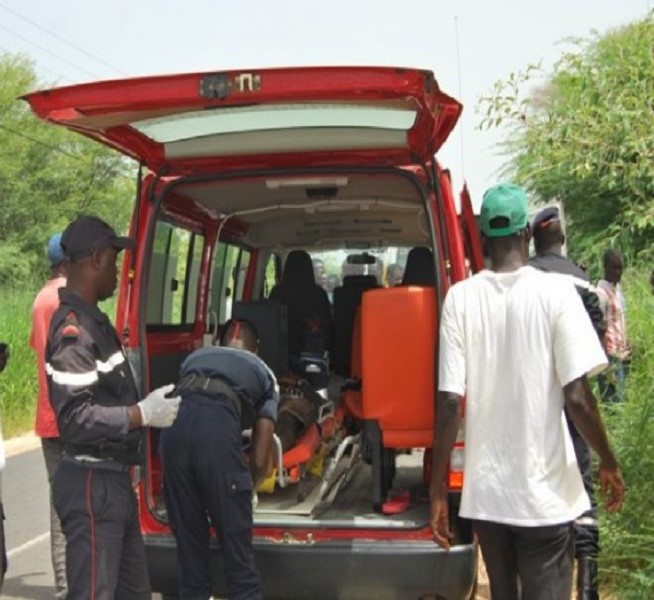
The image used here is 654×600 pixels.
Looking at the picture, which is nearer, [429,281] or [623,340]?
[429,281]

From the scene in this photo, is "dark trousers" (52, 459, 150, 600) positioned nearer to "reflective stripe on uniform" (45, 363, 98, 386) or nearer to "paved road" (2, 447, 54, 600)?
"reflective stripe on uniform" (45, 363, 98, 386)

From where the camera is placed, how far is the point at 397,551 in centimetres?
438

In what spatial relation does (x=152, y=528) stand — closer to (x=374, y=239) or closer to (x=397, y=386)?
(x=397, y=386)

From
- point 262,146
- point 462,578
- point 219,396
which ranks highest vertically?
point 262,146

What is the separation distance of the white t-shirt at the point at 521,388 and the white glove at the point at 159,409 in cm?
111

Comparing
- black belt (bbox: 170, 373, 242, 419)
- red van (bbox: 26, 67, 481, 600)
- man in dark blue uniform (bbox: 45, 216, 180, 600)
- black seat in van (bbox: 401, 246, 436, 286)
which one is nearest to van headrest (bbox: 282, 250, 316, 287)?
black seat in van (bbox: 401, 246, 436, 286)

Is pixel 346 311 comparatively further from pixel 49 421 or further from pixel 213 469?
pixel 213 469

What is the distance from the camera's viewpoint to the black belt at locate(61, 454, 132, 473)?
3.95 metres

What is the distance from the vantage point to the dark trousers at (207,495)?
4352 millimetres

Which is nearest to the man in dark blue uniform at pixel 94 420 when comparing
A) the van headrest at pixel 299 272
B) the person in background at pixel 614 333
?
the person in background at pixel 614 333

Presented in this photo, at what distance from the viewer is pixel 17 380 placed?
1401cm

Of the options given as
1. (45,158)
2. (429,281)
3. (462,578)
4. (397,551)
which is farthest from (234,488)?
(45,158)

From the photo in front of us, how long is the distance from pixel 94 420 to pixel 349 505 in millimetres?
1844

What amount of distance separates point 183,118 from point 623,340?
14.5 feet
